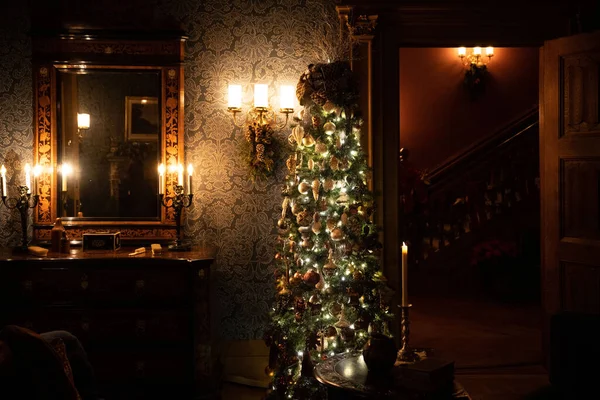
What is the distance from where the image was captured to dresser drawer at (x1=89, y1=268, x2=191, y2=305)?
5012 mm

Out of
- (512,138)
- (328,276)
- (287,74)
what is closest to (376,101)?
(287,74)

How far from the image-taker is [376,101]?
5688 millimetres

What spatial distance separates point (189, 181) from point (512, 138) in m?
5.82

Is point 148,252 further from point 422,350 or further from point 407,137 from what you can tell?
point 407,137

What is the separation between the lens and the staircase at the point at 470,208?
9281mm

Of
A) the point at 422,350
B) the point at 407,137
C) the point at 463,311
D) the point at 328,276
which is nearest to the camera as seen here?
the point at 422,350

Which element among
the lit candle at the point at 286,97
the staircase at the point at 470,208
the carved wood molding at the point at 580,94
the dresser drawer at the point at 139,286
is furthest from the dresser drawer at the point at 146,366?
the staircase at the point at 470,208

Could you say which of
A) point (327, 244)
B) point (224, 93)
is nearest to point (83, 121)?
point (224, 93)

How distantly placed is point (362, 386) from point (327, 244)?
1932 millimetres

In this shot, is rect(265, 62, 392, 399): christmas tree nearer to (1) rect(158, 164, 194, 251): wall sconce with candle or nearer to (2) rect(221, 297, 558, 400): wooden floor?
(2) rect(221, 297, 558, 400): wooden floor

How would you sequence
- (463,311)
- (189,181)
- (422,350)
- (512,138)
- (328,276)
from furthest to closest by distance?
(512,138), (463,311), (189,181), (328,276), (422,350)

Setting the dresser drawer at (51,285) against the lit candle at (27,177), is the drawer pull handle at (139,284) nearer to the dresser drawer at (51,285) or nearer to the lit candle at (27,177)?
the dresser drawer at (51,285)

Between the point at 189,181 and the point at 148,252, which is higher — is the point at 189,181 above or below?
above

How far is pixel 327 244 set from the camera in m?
5.04
